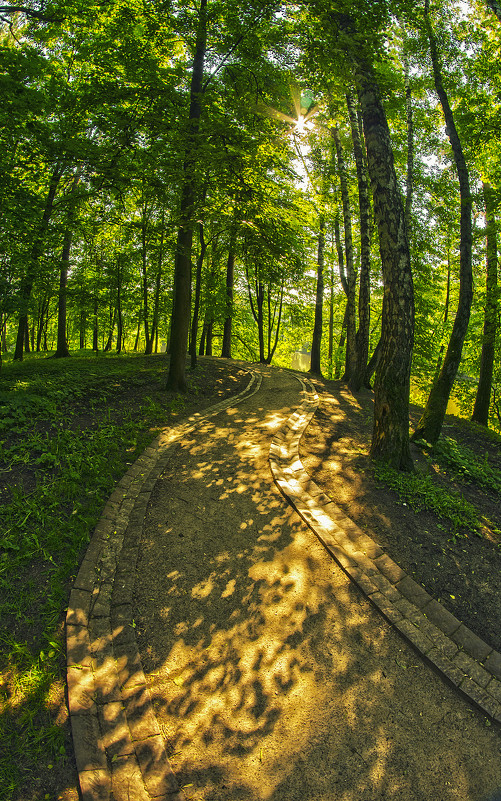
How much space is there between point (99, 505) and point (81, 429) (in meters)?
2.40

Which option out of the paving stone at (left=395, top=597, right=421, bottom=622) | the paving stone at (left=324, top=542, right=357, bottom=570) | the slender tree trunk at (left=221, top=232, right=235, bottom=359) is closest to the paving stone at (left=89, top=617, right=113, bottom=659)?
the paving stone at (left=324, top=542, right=357, bottom=570)

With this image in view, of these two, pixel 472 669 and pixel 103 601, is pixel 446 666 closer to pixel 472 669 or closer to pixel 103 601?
pixel 472 669

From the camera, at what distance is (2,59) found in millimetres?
6812

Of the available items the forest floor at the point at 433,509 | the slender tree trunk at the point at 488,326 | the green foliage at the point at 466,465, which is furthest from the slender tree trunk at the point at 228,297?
the green foliage at the point at 466,465

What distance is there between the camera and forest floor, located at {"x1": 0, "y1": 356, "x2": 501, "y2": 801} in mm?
2734

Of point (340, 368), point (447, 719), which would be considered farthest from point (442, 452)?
point (340, 368)

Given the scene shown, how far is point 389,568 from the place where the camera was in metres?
4.34

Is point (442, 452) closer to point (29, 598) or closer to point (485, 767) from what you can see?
point (485, 767)

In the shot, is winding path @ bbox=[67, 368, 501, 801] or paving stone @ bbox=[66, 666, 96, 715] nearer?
winding path @ bbox=[67, 368, 501, 801]

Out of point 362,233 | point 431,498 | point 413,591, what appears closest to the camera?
point 413,591

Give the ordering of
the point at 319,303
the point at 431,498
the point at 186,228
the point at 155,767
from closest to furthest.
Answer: the point at 155,767, the point at 431,498, the point at 186,228, the point at 319,303

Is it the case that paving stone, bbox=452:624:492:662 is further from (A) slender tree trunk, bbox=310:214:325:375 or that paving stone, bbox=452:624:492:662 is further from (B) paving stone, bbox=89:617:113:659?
(A) slender tree trunk, bbox=310:214:325:375

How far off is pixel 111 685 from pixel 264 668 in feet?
4.17

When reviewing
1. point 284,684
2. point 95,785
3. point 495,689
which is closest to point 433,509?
point 495,689
